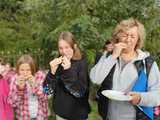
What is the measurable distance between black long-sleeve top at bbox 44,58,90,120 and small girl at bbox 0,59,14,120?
622 millimetres

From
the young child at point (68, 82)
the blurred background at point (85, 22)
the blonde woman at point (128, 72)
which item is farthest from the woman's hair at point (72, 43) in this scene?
the blurred background at point (85, 22)

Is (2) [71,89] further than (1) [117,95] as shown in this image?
Yes

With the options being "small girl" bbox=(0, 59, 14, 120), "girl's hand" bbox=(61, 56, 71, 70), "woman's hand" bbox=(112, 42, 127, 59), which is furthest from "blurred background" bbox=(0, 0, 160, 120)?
"woman's hand" bbox=(112, 42, 127, 59)

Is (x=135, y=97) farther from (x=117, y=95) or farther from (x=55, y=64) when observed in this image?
(x=55, y=64)

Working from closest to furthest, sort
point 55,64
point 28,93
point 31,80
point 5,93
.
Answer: point 55,64 → point 31,80 → point 28,93 → point 5,93

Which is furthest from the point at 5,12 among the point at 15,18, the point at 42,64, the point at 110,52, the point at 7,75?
the point at 110,52

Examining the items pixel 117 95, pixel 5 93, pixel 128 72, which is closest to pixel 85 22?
pixel 5 93

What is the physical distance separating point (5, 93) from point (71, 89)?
33.9 inches

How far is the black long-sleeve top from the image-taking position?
15.4 ft

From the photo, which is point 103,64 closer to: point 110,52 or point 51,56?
point 110,52

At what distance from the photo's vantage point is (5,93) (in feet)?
17.4

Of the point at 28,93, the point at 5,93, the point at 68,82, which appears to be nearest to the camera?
the point at 68,82

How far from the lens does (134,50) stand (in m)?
4.42

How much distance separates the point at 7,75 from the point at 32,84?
0.45 metres
